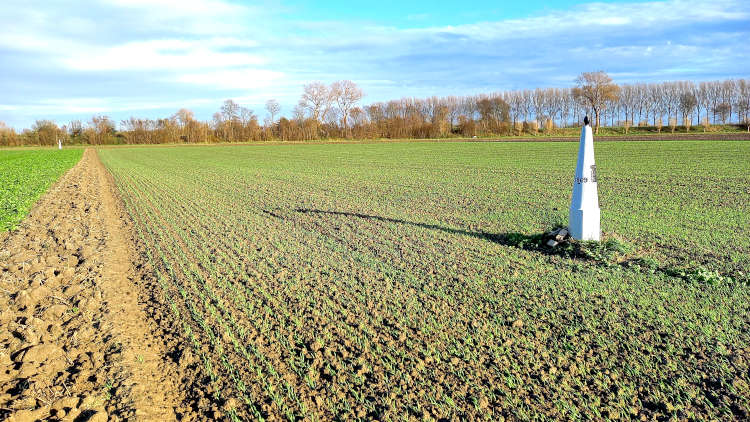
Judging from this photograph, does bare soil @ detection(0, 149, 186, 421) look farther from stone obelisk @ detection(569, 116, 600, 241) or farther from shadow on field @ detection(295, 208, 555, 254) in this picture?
stone obelisk @ detection(569, 116, 600, 241)

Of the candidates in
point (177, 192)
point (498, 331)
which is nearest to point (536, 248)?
point (498, 331)

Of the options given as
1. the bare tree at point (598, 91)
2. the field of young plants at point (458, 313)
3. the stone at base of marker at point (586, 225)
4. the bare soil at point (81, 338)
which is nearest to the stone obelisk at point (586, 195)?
the stone at base of marker at point (586, 225)

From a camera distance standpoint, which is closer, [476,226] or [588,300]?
[588,300]

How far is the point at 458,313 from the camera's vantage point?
5176mm

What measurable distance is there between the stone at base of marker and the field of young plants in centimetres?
23

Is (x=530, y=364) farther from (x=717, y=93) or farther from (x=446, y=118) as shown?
(x=717, y=93)

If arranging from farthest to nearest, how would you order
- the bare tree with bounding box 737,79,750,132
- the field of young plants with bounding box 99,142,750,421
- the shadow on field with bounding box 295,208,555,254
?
the bare tree with bounding box 737,79,750,132 → the shadow on field with bounding box 295,208,555,254 → the field of young plants with bounding box 99,142,750,421

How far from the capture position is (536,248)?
7824 millimetres

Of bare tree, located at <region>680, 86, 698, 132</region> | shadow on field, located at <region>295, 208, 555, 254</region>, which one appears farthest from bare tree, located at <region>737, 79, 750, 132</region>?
shadow on field, located at <region>295, 208, 555, 254</region>

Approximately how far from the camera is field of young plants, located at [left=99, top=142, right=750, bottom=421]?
3.64 meters

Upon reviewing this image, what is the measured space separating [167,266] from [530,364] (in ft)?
18.4

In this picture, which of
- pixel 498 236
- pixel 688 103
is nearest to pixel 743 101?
pixel 688 103

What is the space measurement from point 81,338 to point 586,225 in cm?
702

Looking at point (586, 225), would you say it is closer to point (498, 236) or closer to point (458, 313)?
point (498, 236)
